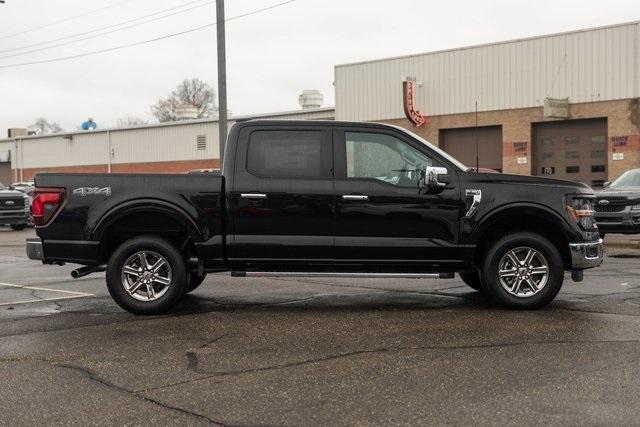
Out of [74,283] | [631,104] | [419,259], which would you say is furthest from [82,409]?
[631,104]

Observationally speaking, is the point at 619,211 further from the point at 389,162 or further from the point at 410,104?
the point at 410,104

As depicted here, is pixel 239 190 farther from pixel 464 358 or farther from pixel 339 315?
pixel 464 358

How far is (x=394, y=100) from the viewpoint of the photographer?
35656mm

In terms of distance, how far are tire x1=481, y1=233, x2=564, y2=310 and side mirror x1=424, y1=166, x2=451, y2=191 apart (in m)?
0.89

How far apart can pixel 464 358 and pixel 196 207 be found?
3423 mm

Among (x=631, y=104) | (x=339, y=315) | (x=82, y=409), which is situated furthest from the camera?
(x=631, y=104)

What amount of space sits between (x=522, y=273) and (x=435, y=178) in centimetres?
142

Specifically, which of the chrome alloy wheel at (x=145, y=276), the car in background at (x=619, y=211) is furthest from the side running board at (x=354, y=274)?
the car in background at (x=619, y=211)

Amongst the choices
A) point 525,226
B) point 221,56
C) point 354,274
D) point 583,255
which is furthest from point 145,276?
point 221,56

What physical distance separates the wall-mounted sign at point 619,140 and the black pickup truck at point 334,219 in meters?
21.9

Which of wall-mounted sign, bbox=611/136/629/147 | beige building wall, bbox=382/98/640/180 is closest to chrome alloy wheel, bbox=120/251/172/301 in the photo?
beige building wall, bbox=382/98/640/180

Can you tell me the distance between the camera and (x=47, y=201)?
799cm

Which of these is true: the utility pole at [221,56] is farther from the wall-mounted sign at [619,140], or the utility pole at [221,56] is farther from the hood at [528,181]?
the wall-mounted sign at [619,140]

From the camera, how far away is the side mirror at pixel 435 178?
776cm
